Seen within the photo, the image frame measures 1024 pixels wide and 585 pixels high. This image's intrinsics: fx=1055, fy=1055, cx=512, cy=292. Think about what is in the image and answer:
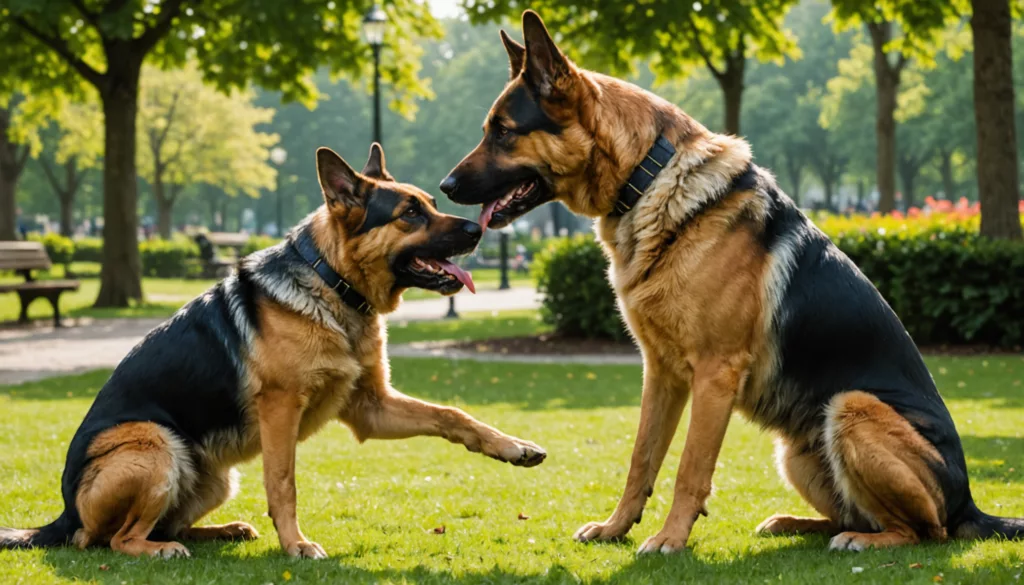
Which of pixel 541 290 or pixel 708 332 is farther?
pixel 541 290

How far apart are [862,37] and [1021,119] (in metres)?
12.7

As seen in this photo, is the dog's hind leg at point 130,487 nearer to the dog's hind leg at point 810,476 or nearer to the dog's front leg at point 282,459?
the dog's front leg at point 282,459

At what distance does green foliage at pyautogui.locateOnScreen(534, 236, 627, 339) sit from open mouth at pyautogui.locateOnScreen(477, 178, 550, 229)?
38.0 ft

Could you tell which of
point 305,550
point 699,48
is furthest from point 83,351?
point 699,48

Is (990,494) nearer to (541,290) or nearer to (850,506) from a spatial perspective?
(850,506)

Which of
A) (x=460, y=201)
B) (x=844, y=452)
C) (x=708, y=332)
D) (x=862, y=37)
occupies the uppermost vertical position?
(x=862, y=37)

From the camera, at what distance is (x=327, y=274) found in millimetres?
5656

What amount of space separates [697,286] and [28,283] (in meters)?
18.4

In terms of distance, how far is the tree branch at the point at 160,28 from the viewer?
67.8 ft

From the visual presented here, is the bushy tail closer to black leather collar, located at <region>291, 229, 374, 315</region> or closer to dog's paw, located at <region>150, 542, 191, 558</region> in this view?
dog's paw, located at <region>150, 542, 191, 558</region>

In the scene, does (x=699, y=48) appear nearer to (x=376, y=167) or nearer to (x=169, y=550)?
(x=376, y=167)

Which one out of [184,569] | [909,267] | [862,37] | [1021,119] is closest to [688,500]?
[184,569]

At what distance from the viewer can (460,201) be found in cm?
545

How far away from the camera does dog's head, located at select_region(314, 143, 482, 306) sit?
571cm
